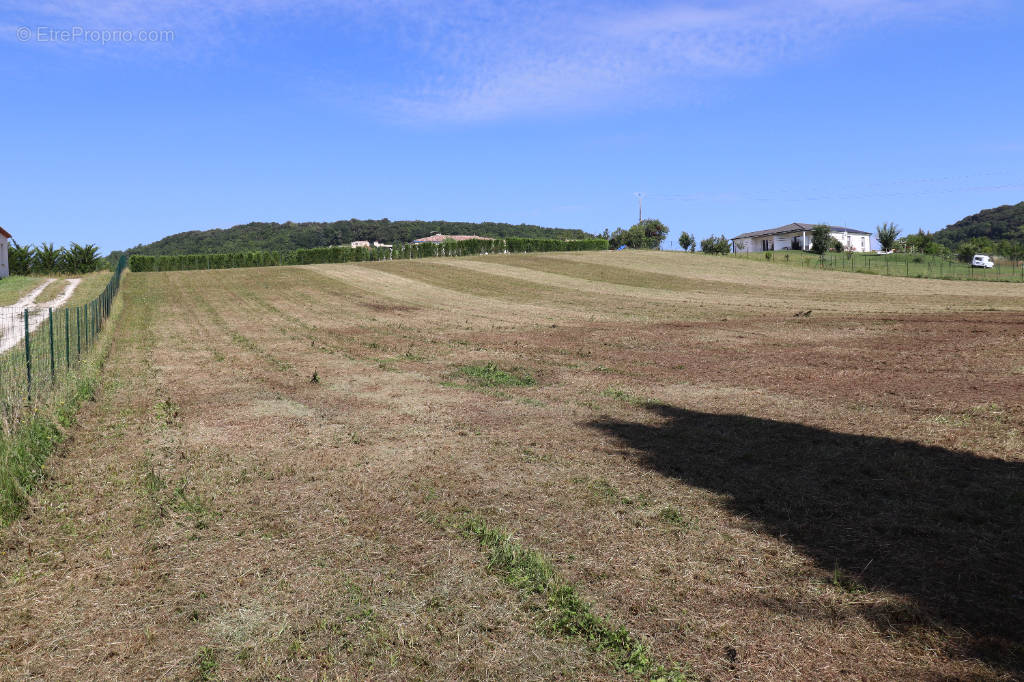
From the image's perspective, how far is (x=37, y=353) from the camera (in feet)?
54.5

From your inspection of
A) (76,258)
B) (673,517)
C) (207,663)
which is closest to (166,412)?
(207,663)

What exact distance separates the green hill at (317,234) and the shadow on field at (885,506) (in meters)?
99.3

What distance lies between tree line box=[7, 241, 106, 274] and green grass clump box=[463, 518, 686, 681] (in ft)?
198

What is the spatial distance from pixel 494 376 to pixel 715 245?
87.9 metres

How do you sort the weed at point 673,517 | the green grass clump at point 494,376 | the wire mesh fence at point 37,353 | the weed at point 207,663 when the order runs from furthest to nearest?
the green grass clump at point 494,376 → the wire mesh fence at point 37,353 → the weed at point 673,517 → the weed at point 207,663

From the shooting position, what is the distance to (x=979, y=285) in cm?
4434

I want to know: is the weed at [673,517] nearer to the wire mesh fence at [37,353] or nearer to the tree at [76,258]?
the wire mesh fence at [37,353]

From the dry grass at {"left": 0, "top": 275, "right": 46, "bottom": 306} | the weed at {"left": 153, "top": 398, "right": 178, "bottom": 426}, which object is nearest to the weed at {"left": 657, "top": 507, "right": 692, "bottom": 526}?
the weed at {"left": 153, "top": 398, "right": 178, "bottom": 426}

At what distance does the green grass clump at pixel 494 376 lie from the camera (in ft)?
48.2

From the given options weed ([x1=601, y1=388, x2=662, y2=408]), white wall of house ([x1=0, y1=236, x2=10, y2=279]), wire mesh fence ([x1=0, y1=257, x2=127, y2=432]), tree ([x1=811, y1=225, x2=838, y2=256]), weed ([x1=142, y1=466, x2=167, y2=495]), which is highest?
tree ([x1=811, y1=225, x2=838, y2=256])

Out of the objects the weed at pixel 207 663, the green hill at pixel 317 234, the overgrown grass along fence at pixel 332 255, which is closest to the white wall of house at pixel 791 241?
the green hill at pixel 317 234

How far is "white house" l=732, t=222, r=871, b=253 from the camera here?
4285 inches

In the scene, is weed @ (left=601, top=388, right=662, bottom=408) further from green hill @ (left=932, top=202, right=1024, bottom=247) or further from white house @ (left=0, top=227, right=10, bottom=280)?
green hill @ (left=932, top=202, right=1024, bottom=247)

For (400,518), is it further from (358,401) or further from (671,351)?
(671,351)
